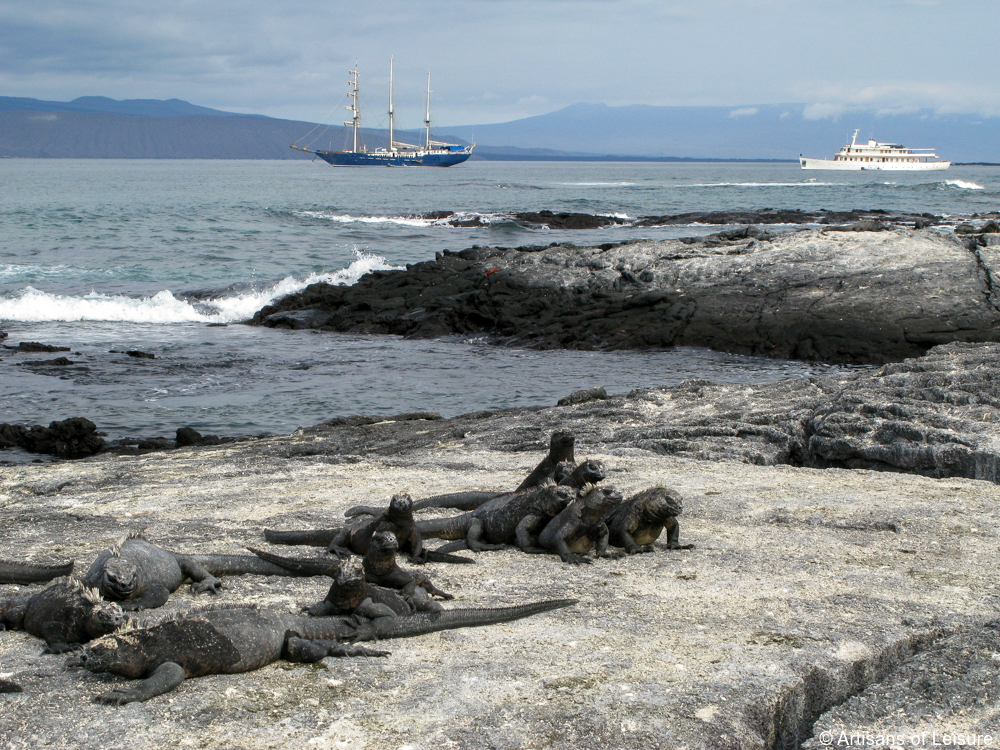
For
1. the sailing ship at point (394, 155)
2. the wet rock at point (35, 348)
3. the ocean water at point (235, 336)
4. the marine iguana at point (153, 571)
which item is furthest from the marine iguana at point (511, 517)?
the sailing ship at point (394, 155)

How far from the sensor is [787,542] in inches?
214

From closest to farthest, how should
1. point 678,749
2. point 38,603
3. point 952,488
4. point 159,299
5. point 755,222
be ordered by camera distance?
point 678,749
point 38,603
point 952,488
point 159,299
point 755,222

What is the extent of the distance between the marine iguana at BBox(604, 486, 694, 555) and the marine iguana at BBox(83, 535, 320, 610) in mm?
1971

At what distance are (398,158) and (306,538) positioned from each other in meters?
126

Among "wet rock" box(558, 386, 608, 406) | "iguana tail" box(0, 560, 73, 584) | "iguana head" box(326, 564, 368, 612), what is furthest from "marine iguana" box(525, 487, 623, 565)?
"wet rock" box(558, 386, 608, 406)

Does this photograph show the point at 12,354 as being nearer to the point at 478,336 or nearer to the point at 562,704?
the point at 478,336

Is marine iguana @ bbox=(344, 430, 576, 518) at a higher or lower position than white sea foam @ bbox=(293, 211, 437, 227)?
lower

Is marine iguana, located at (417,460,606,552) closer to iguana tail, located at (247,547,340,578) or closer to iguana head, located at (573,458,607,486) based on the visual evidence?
iguana head, located at (573,458,607,486)

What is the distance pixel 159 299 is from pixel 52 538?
762 inches

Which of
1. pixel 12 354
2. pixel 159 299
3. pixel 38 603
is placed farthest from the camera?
pixel 159 299

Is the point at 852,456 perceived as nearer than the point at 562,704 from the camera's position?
No

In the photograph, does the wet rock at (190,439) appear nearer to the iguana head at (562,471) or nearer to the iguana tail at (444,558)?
the iguana head at (562,471)

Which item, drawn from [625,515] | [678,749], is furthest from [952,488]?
[678,749]

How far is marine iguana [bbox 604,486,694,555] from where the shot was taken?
17.4 ft
